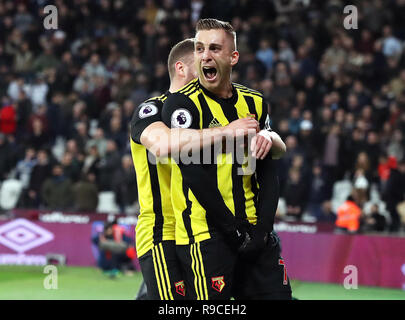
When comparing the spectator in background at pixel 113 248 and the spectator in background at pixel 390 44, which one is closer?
the spectator in background at pixel 113 248

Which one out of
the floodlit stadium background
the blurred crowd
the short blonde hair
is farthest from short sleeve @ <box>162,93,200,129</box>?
the blurred crowd

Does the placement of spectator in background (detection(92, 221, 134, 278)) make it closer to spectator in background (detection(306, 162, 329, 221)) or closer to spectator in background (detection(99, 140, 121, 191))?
spectator in background (detection(99, 140, 121, 191))

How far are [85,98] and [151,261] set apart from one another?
13334 mm

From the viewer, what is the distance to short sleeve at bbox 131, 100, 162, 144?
4.97 m

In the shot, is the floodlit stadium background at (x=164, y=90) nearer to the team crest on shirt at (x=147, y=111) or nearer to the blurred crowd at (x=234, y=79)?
the blurred crowd at (x=234, y=79)

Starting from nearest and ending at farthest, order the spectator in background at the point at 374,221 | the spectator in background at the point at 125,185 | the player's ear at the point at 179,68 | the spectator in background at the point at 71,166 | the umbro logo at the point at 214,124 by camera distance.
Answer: the umbro logo at the point at 214,124 → the player's ear at the point at 179,68 → the spectator in background at the point at 374,221 → the spectator in background at the point at 125,185 → the spectator in background at the point at 71,166

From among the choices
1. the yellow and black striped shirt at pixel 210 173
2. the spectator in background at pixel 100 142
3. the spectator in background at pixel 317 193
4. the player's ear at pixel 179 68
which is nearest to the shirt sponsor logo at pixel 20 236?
the spectator in background at pixel 100 142

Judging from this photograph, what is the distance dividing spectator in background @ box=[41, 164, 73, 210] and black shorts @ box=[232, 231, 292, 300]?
434 inches

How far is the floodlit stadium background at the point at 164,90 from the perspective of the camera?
13.0 meters

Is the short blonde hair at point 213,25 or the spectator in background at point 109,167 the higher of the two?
the short blonde hair at point 213,25

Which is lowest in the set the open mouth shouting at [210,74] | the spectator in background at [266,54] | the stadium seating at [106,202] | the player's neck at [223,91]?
the stadium seating at [106,202]

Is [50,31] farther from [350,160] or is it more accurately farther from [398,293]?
[398,293]

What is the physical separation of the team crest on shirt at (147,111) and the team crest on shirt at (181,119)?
34cm

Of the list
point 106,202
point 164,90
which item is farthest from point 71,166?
point 164,90
